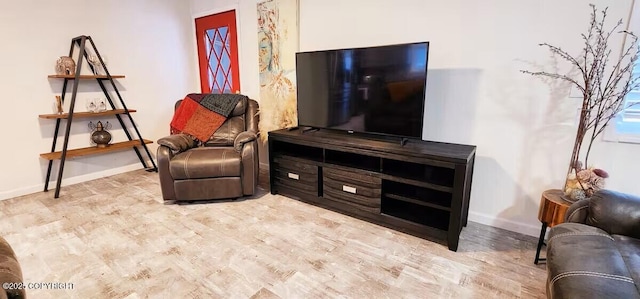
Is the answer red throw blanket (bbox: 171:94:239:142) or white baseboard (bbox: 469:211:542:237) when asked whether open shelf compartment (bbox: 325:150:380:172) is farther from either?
red throw blanket (bbox: 171:94:239:142)

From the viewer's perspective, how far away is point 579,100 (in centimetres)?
196

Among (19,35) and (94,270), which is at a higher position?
(19,35)

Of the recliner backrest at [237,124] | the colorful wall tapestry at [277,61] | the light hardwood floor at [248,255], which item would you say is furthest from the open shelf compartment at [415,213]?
the recliner backrest at [237,124]

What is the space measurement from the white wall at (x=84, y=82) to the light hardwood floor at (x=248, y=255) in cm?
67

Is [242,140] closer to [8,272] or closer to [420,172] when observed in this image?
[420,172]

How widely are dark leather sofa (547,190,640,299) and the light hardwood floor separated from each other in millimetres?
478

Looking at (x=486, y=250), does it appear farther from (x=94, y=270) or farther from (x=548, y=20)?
(x=94, y=270)

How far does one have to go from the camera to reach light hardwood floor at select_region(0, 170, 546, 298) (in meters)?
1.69

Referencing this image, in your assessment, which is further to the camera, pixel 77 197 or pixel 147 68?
pixel 147 68

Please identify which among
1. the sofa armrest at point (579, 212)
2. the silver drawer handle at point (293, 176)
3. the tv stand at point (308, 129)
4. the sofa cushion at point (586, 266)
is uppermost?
the tv stand at point (308, 129)

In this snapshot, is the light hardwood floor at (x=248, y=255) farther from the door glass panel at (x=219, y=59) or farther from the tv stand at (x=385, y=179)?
the door glass panel at (x=219, y=59)

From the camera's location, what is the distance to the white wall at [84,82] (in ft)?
9.70

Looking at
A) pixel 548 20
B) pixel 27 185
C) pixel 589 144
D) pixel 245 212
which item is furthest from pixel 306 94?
pixel 27 185

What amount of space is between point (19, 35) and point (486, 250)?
14.6 ft
